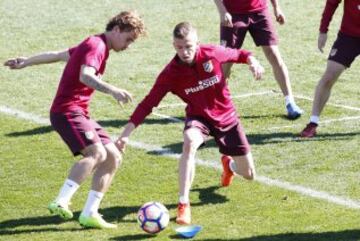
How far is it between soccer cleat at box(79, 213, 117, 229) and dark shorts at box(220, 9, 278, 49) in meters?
4.63

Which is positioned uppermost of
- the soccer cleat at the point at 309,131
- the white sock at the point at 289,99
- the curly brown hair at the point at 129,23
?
the curly brown hair at the point at 129,23

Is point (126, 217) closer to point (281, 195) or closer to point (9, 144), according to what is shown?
point (281, 195)

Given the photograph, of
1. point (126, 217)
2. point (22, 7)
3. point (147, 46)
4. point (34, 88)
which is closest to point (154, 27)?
point (147, 46)

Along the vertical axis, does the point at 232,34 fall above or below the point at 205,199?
above

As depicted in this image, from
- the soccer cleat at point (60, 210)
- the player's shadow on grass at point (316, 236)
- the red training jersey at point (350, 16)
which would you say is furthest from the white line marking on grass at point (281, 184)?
the red training jersey at point (350, 16)

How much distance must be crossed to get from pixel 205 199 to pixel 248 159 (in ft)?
1.88

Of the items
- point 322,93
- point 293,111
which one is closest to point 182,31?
point 322,93

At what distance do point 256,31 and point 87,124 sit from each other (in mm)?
4637

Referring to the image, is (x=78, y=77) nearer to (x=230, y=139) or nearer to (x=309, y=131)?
(x=230, y=139)

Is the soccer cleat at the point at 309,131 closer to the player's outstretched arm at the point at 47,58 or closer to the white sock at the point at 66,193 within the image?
the player's outstretched arm at the point at 47,58

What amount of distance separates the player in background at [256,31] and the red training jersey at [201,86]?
3.34m

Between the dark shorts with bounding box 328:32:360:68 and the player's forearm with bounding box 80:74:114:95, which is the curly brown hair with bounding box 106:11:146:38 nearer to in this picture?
the player's forearm with bounding box 80:74:114:95

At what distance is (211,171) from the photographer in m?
11.1

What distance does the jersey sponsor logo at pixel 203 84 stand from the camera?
9742 millimetres
